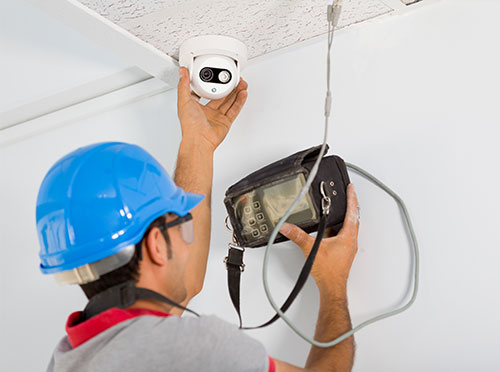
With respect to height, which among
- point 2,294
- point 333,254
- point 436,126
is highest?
point 436,126

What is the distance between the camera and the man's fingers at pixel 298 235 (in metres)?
1.22

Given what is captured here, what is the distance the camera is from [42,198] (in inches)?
43.3

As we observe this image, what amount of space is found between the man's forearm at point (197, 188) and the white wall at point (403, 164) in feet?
0.32

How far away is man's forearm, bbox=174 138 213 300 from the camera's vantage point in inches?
54.7

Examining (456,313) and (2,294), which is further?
(2,294)

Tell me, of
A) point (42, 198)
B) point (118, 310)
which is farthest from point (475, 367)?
point (42, 198)

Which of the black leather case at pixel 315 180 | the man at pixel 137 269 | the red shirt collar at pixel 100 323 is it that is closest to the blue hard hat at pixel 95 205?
the man at pixel 137 269

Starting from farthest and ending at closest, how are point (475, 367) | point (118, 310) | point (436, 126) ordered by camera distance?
point (436, 126)
point (475, 367)
point (118, 310)

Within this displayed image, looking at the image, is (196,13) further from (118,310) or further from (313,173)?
(118,310)

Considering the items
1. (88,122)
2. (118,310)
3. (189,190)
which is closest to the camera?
(118,310)

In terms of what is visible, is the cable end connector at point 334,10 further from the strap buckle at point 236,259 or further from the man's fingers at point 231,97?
the strap buckle at point 236,259

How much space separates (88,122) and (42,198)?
0.77m

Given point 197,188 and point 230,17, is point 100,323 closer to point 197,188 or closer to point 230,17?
point 197,188

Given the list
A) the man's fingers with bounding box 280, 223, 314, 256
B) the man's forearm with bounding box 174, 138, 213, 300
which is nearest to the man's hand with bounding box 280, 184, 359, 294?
the man's fingers with bounding box 280, 223, 314, 256
